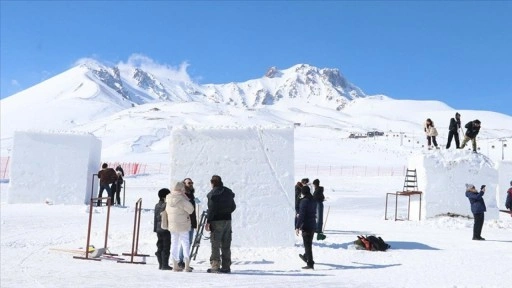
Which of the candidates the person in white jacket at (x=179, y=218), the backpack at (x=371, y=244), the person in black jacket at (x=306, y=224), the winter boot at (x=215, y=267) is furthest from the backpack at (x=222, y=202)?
the backpack at (x=371, y=244)

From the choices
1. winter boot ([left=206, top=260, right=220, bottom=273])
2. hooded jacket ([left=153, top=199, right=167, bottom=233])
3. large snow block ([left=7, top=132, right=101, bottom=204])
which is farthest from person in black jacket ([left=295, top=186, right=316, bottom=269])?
large snow block ([left=7, top=132, right=101, bottom=204])

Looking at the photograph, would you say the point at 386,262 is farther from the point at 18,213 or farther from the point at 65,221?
the point at 18,213

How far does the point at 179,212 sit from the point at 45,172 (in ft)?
42.6

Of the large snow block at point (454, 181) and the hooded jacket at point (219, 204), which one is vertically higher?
the large snow block at point (454, 181)

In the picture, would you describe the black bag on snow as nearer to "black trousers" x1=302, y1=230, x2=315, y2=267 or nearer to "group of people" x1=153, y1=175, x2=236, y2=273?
"black trousers" x1=302, y1=230, x2=315, y2=267

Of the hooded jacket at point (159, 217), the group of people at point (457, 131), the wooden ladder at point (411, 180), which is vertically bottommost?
the hooded jacket at point (159, 217)

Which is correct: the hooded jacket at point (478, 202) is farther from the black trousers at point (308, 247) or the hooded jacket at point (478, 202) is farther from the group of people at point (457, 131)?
the group of people at point (457, 131)

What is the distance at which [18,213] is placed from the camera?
58.0ft

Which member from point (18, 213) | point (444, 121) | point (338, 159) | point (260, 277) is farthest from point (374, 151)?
point (444, 121)

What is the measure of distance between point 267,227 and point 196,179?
5.82 feet

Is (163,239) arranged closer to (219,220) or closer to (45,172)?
(219,220)

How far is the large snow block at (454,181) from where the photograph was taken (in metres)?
19.0

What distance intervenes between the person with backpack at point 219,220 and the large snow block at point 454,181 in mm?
11574

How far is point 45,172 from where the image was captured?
67.0 feet
